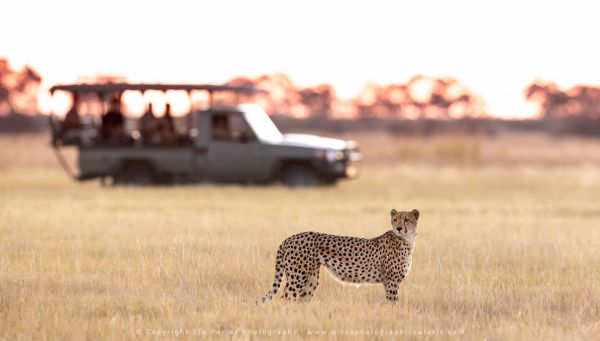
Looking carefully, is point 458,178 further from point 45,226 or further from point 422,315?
point 422,315

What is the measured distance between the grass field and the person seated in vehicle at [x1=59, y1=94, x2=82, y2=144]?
1.18 metres

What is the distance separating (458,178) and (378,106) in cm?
6830

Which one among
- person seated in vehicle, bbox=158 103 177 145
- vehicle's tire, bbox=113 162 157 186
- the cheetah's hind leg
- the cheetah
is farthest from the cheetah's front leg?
vehicle's tire, bbox=113 162 157 186

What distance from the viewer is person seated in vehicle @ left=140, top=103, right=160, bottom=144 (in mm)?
21891

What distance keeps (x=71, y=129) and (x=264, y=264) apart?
13373 mm

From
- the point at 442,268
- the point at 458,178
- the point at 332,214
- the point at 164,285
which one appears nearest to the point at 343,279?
the point at 164,285

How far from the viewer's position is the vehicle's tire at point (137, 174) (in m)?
22.1

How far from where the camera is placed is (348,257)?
23.8 feet

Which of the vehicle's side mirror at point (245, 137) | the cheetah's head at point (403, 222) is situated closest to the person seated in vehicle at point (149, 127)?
the vehicle's side mirror at point (245, 137)

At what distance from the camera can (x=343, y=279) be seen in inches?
290

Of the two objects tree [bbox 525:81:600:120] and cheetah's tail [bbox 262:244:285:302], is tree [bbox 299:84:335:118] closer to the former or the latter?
tree [bbox 525:81:600:120]

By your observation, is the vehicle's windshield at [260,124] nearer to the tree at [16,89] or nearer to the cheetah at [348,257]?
the cheetah at [348,257]

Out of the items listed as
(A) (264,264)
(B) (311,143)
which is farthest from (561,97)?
(A) (264,264)

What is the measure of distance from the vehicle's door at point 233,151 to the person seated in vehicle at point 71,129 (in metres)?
2.91
